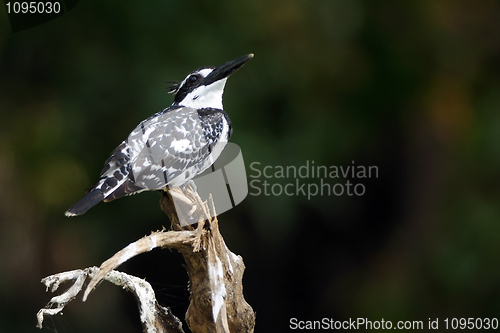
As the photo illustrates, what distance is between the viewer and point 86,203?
1.36 meters

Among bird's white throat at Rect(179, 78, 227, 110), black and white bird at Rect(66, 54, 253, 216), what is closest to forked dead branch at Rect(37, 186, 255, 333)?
black and white bird at Rect(66, 54, 253, 216)

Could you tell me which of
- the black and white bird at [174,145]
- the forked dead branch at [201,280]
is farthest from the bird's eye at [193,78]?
the forked dead branch at [201,280]

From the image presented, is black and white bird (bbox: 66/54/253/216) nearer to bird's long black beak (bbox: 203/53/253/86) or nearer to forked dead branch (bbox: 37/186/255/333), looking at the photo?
bird's long black beak (bbox: 203/53/253/86)

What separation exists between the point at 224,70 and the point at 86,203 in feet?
2.63

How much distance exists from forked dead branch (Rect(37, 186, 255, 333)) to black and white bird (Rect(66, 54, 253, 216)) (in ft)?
0.45

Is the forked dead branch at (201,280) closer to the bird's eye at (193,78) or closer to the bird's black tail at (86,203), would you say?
the bird's black tail at (86,203)

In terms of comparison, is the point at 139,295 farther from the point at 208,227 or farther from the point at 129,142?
the point at 129,142

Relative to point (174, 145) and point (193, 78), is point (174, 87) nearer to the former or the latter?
point (193, 78)

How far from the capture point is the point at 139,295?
145 centimetres

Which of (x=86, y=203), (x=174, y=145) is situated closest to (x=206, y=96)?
(x=174, y=145)

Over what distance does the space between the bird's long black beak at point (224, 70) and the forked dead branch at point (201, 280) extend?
57cm

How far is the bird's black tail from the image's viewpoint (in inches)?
51.8

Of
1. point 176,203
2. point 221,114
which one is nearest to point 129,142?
point 176,203

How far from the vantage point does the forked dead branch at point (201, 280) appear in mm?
1373
